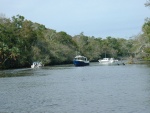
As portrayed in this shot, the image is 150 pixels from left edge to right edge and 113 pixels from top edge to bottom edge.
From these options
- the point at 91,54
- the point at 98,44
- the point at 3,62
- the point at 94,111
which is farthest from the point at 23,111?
the point at 98,44

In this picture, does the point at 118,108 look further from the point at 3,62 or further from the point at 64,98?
the point at 3,62

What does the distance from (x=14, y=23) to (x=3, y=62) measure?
647 inches

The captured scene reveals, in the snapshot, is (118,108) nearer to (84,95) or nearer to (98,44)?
(84,95)

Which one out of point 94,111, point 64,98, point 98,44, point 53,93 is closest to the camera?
point 94,111

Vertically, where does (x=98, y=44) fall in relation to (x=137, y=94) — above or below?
above

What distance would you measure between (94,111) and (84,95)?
8.14 metres

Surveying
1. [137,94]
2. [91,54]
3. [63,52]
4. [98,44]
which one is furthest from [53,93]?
[98,44]

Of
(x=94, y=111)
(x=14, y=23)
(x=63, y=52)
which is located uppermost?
(x=14, y=23)

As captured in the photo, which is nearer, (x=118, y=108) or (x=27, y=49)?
(x=118, y=108)

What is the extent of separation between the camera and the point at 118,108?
24688 mm

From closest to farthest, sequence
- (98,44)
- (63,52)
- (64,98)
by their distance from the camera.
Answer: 1. (64,98)
2. (63,52)
3. (98,44)

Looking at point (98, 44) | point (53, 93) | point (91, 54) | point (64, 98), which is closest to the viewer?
point (64, 98)

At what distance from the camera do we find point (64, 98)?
3048 centimetres

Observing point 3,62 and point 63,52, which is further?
point 63,52
